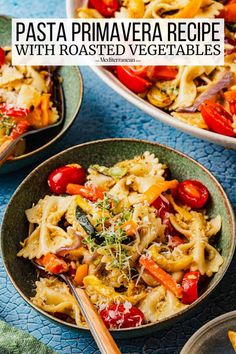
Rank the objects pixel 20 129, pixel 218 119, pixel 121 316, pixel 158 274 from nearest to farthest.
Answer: pixel 121 316 → pixel 158 274 → pixel 218 119 → pixel 20 129

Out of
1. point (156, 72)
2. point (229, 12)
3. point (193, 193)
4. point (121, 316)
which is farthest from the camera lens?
point (229, 12)

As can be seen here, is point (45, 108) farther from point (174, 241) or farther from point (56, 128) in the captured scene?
point (174, 241)

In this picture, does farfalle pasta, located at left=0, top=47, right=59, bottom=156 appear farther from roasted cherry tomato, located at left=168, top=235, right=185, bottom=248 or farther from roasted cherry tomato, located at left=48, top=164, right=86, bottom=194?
roasted cherry tomato, located at left=168, top=235, right=185, bottom=248

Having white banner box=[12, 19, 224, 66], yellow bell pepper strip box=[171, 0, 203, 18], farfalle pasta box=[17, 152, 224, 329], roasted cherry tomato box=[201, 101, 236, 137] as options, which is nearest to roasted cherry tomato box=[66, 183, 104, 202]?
farfalle pasta box=[17, 152, 224, 329]

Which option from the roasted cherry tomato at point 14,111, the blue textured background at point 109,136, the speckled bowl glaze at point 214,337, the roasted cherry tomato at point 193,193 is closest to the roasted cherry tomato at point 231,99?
the blue textured background at point 109,136

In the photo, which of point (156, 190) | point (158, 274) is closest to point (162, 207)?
point (156, 190)

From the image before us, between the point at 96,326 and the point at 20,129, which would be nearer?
the point at 96,326
